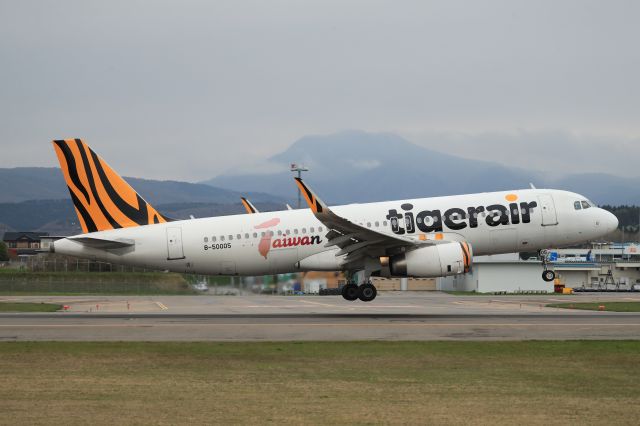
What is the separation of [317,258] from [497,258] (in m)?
56.5

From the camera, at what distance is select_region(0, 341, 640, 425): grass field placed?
17.1 m

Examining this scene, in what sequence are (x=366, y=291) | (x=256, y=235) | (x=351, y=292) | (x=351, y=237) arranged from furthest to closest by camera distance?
(x=256, y=235) → (x=351, y=292) → (x=366, y=291) → (x=351, y=237)

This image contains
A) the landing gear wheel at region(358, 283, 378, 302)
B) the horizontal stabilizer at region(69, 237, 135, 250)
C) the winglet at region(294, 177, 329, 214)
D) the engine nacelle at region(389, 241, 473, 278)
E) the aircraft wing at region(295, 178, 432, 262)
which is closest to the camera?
the winglet at region(294, 177, 329, 214)

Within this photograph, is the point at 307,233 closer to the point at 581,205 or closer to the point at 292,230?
the point at 292,230

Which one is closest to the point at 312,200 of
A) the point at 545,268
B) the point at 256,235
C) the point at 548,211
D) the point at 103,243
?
→ the point at 256,235

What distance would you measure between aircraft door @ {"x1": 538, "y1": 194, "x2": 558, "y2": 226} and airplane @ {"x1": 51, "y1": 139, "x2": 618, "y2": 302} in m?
0.05

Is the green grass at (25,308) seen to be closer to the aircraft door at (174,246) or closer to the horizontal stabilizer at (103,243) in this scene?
the horizontal stabilizer at (103,243)

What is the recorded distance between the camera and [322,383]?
21062 mm

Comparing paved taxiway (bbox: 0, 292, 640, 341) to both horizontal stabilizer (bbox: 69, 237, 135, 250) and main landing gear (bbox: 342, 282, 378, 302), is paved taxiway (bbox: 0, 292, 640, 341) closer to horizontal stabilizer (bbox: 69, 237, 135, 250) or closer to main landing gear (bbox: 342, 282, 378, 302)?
main landing gear (bbox: 342, 282, 378, 302)

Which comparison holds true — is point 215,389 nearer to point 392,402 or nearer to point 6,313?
point 392,402

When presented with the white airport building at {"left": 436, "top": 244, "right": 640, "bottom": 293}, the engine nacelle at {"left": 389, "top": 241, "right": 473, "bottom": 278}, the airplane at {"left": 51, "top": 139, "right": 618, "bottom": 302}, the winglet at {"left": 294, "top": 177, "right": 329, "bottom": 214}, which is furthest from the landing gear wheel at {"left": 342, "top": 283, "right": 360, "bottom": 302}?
the white airport building at {"left": 436, "top": 244, "right": 640, "bottom": 293}

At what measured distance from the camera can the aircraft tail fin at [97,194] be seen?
141ft

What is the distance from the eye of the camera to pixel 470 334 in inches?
1275

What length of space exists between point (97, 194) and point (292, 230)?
969 centimetres
